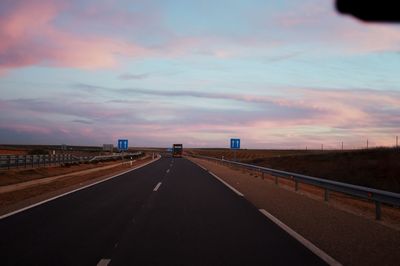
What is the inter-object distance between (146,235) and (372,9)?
7486mm

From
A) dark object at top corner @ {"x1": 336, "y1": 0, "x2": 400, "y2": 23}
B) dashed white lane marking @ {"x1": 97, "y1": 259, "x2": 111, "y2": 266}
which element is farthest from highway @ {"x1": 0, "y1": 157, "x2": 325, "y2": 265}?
dark object at top corner @ {"x1": 336, "y1": 0, "x2": 400, "y2": 23}

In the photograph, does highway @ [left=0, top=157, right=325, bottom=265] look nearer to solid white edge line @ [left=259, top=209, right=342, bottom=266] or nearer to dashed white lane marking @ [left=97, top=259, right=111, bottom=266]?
dashed white lane marking @ [left=97, top=259, right=111, bottom=266]

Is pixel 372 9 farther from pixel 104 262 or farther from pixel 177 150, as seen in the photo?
pixel 177 150

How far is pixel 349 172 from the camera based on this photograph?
34.8m

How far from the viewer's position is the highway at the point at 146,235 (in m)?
8.53

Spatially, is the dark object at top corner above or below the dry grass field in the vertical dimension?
above

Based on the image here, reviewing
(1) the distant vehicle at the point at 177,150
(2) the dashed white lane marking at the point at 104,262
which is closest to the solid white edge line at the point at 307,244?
(2) the dashed white lane marking at the point at 104,262

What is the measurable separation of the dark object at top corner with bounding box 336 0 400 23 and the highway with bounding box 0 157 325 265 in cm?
484

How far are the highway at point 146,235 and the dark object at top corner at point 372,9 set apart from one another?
484 centimetres

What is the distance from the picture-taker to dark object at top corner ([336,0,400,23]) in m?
4.23

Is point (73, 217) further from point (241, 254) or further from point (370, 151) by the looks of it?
point (370, 151)

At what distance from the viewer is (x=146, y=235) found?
10.7 m

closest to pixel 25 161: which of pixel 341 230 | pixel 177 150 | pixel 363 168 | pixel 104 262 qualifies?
pixel 363 168

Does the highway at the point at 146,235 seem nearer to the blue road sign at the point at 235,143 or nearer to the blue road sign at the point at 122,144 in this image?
the blue road sign at the point at 235,143
